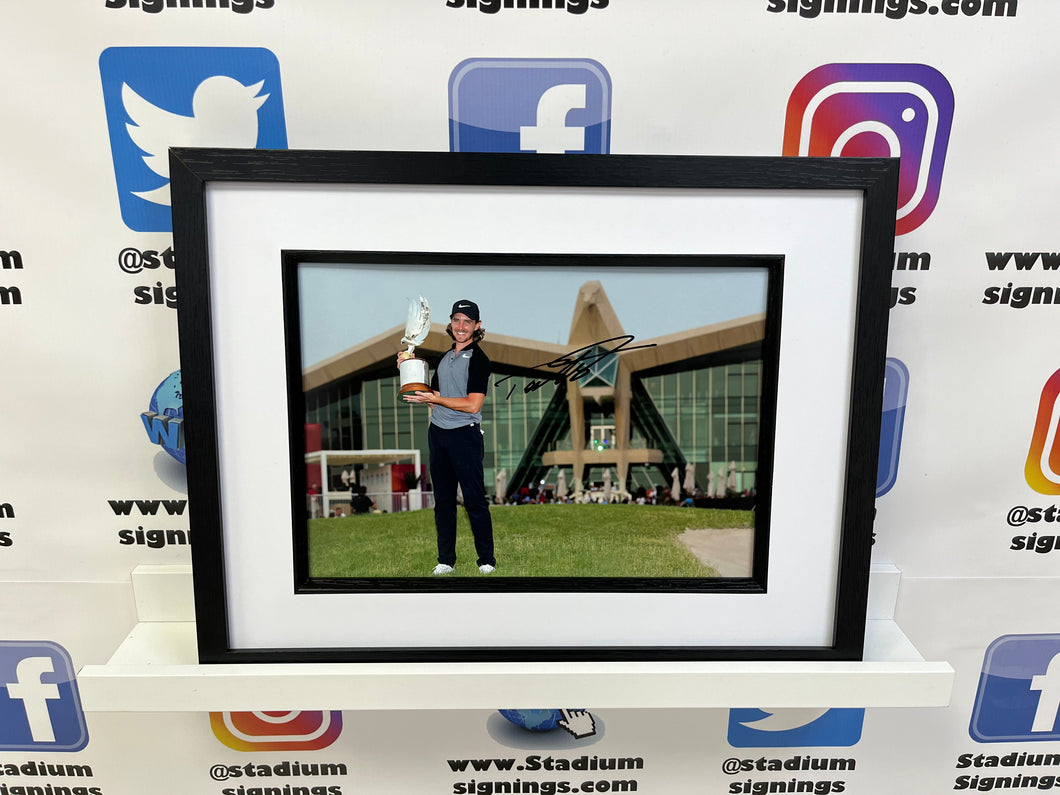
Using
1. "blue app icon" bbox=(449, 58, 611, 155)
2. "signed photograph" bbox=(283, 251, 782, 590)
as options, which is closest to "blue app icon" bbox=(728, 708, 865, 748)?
"signed photograph" bbox=(283, 251, 782, 590)

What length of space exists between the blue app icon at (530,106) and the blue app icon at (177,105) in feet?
0.53

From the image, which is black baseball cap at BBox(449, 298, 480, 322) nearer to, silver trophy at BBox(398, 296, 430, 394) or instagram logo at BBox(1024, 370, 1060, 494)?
silver trophy at BBox(398, 296, 430, 394)

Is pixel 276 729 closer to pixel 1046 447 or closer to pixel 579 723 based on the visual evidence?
pixel 579 723

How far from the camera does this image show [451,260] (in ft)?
1.61

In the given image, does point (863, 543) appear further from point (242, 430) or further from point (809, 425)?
point (242, 430)

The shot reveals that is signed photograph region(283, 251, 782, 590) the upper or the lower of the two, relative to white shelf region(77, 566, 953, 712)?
upper

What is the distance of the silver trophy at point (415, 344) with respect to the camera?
1.64 ft

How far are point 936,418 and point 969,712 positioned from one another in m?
0.34

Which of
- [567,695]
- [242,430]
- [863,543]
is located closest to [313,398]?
[242,430]

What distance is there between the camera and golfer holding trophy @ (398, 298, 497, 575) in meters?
0.50

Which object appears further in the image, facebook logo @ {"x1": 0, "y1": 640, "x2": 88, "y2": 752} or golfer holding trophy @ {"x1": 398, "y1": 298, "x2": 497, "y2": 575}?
facebook logo @ {"x1": 0, "y1": 640, "x2": 88, "y2": 752}

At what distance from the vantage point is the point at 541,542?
1.72ft

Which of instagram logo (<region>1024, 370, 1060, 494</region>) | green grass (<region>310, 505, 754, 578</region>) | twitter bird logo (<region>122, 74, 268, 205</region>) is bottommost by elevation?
green grass (<region>310, 505, 754, 578</region>)
